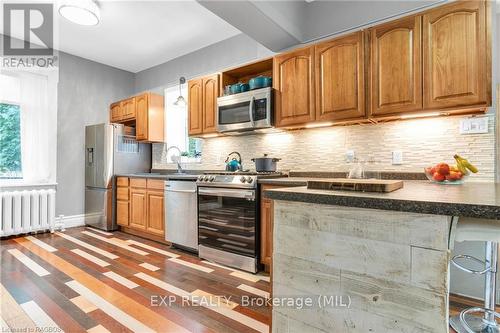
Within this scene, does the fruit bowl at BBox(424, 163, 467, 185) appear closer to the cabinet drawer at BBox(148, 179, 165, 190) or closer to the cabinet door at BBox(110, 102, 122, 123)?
the cabinet drawer at BBox(148, 179, 165, 190)

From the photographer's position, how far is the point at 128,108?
4660 mm

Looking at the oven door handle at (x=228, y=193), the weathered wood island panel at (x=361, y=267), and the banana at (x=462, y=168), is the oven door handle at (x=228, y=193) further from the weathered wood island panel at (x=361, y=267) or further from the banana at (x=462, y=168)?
the banana at (x=462, y=168)

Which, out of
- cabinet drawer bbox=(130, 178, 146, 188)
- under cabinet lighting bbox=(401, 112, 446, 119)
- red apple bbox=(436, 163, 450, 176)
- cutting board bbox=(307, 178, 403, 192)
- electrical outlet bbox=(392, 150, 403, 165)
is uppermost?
under cabinet lighting bbox=(401, 112, 446, 119)

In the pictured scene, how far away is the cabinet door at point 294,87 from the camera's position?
2.68m

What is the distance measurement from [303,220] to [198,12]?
3032 millimetres

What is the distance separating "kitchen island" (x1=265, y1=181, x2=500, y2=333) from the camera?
2.79 ft

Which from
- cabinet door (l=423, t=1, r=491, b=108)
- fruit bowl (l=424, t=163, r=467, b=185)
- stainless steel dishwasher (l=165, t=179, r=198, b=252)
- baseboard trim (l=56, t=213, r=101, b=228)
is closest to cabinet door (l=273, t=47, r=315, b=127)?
cabinet door (l=423, t=1, r=491, b=108)

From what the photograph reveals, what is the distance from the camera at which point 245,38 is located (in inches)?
141

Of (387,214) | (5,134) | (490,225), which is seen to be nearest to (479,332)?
(490,225)

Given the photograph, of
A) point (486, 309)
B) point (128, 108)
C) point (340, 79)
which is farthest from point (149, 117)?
point (486, 309)

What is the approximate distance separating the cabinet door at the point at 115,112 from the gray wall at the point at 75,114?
0.37ft

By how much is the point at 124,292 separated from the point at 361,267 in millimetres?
1970

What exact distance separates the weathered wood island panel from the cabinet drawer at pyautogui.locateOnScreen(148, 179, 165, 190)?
8.81ft

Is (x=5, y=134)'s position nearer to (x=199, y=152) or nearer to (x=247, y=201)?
(x=199, y=152)
